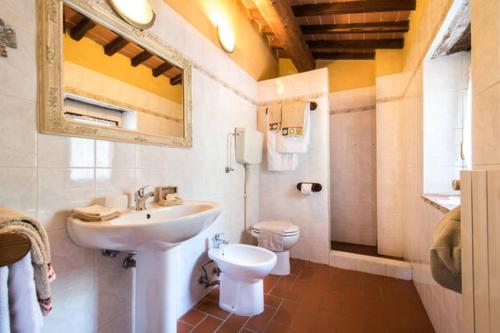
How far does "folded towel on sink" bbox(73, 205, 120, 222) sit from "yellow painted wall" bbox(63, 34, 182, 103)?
692 millimetres

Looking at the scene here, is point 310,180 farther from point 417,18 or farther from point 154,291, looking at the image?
point 154,291

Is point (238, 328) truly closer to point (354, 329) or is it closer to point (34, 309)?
point (354, 329)

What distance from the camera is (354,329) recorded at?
143 cm

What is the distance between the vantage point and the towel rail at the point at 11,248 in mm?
460

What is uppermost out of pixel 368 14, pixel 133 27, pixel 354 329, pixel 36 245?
pixel 368 14

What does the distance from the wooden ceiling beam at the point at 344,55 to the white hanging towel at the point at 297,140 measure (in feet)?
Result: 4.06

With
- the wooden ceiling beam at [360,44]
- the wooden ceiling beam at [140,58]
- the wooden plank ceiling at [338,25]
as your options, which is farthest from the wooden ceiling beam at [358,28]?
the wooden ceiling beam at [140,58]

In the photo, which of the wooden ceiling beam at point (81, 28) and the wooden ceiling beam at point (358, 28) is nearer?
the wooden ceiling beam at point (81, 28)

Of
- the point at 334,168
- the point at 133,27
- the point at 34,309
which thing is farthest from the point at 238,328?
the point at 334,168

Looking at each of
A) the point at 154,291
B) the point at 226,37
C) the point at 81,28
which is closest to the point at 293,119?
the point at 226,37

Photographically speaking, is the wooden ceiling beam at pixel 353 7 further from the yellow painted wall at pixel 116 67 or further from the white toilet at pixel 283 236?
the white toilet at pixel 283 236

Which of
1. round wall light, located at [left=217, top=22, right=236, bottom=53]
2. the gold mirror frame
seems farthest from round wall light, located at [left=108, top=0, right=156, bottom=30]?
round wall light, located at [left=217, top=22, right=236, bottom=53]

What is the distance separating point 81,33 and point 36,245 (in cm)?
101

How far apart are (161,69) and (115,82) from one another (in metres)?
0.36
